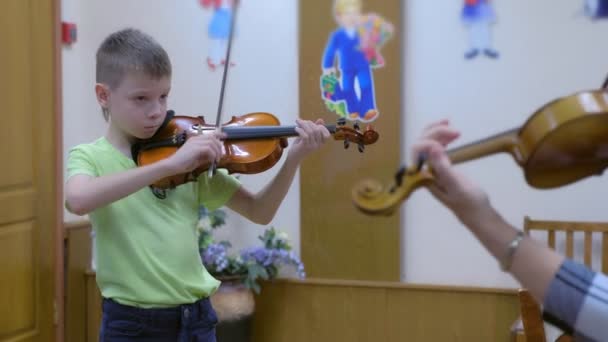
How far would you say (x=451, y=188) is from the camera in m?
0.81

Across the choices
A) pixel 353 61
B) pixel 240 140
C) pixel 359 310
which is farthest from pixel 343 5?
pixel 240 140

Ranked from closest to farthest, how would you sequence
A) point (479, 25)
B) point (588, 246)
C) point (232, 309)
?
point (588, 246) < point (479, 25) < point (232, 309)

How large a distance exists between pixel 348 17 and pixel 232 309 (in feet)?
3.95

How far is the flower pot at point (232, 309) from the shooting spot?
274 cm

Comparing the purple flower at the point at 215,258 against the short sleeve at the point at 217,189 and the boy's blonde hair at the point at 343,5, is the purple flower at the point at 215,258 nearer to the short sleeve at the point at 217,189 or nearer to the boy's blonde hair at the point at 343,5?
the boy's blonde hair at the point at 343,5

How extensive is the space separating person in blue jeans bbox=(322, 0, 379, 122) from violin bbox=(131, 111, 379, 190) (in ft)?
3.41

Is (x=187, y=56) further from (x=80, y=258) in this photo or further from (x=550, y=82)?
(x=550, y=82)

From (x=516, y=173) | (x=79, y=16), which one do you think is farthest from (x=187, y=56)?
(x=516, y=173)

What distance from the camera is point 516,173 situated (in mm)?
2660

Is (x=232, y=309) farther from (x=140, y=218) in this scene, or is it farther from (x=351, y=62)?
(x=140, y=218)

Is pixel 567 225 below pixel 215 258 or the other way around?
the other way around

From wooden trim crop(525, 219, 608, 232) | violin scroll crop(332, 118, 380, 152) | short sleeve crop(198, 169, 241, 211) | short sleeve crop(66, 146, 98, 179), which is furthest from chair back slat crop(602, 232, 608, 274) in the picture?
short sleeve crop(66, 146, 98, 179)

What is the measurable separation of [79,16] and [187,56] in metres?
0.52

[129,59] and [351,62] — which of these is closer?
[129,59]
